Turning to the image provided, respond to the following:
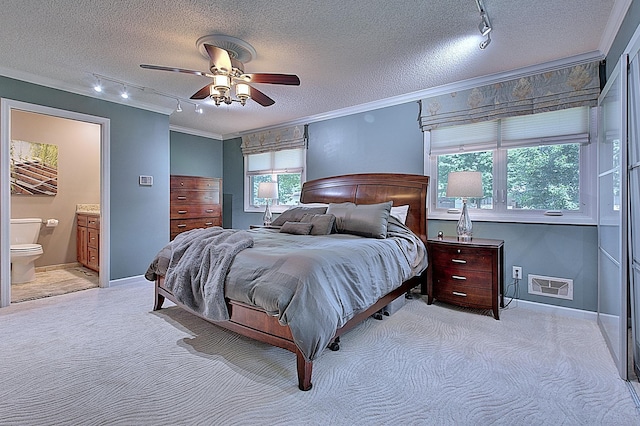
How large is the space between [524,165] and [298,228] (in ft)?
8.13

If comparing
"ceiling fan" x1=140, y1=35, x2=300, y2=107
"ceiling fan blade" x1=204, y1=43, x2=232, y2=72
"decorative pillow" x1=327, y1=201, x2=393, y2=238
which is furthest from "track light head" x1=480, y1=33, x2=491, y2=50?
"ceiling fan blade" x1=204, y1=43, x2=232, y2=72

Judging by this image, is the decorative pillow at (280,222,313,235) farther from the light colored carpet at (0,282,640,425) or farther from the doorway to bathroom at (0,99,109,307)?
the doorway to bathroom at (0,99,109,307)

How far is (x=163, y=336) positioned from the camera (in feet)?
8.46

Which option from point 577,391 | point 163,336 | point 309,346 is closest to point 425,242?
point 577,391

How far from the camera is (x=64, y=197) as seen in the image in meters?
5.25

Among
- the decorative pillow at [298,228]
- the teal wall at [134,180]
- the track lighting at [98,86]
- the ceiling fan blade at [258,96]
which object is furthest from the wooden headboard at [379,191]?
the track lighting at [98,86]

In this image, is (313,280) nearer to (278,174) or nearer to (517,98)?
(517,98)

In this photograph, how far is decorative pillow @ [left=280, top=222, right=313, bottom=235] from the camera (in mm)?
3408

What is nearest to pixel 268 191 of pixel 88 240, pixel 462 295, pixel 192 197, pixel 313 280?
pixel 192 197

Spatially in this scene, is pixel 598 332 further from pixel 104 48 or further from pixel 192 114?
pixel 192 114

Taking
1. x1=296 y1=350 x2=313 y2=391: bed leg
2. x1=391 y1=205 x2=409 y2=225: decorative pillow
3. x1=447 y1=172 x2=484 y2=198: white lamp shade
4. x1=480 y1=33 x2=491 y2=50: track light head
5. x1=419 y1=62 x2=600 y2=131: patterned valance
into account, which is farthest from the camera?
x1=391 y1=205 x2=409 y2=225: decorative pillow

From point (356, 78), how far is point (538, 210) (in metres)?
2.35

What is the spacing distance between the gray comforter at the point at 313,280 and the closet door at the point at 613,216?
4.91 feet

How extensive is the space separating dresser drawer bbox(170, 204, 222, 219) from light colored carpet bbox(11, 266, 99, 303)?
145 centimetres
